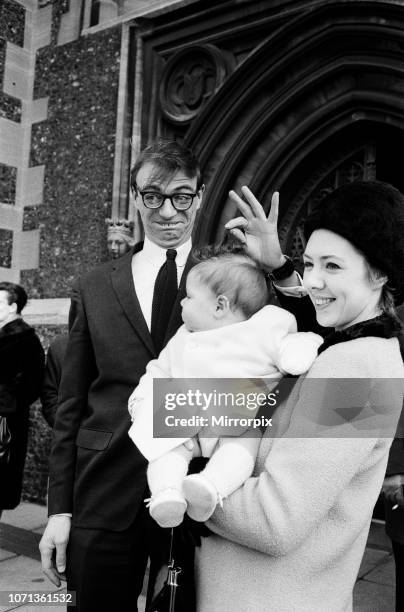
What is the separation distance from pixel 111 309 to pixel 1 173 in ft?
12.5

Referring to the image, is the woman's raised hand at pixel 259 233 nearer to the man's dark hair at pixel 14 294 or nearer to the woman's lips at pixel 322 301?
the woman's lips at pixel 322 301

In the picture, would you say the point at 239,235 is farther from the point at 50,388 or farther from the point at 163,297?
the point at 50,388

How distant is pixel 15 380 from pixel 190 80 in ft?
8.23

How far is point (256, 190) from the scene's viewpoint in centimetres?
402

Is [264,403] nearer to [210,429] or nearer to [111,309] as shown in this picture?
[210,429]

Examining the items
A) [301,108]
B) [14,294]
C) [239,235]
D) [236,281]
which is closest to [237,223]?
[239,235]

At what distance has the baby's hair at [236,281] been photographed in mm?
1244

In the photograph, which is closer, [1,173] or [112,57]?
[112,57]

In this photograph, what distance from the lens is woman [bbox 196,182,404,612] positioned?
0.96 meters

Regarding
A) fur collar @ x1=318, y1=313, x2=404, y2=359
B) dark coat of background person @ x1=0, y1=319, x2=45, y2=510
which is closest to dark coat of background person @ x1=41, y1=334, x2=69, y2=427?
dark coat of background person @ x1=0, y1=319, x2=45, y2=510

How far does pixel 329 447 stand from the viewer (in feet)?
3.12

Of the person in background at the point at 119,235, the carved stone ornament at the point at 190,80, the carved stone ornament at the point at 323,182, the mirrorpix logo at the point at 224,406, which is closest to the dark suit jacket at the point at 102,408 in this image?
the mirrorpix logo at the point at 224,406

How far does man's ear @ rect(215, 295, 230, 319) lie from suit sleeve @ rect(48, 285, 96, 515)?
59 centimetres

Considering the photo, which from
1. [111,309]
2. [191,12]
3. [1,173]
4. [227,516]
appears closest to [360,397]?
[227,516]
